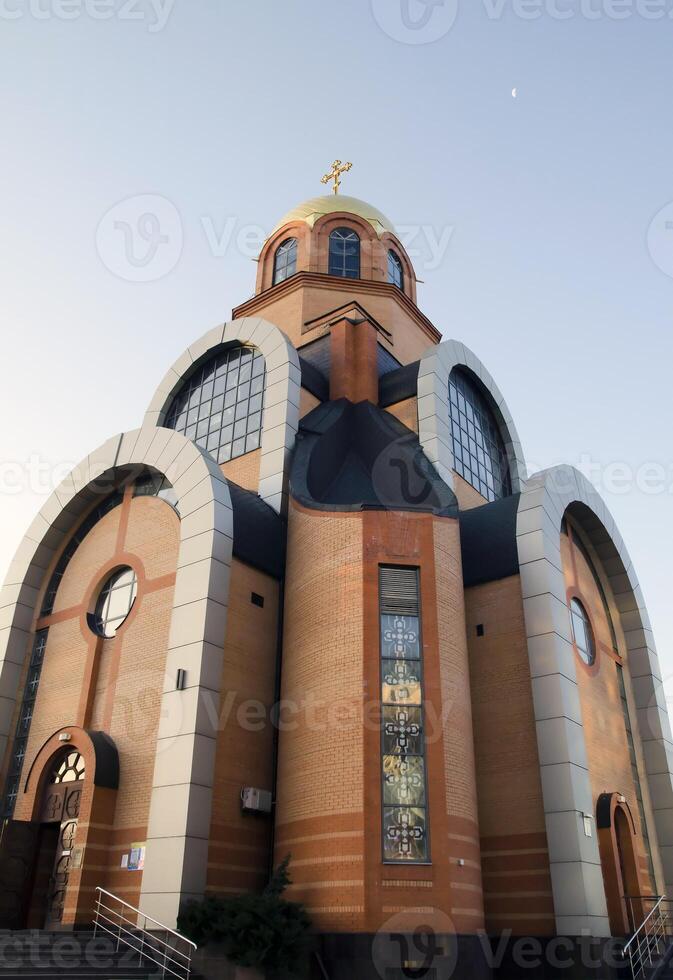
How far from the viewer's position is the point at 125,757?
16.6m

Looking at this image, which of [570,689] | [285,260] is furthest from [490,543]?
[285,260]

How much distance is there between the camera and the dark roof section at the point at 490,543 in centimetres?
1884

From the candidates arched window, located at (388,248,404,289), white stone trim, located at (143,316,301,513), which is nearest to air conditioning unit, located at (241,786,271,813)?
white stone trim, located at (143,316,301,513)

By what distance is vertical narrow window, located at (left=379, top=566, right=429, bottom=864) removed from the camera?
46.0 feet

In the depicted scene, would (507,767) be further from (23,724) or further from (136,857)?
(23,724)

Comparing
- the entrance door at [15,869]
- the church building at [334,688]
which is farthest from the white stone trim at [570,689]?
the entrance door at [15,869]

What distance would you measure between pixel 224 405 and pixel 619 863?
15.2m

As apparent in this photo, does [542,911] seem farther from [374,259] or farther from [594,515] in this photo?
[374,259]

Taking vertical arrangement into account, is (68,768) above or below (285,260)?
below

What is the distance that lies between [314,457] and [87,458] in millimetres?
6086

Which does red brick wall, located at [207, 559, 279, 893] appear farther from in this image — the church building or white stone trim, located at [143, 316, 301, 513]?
white stone trim, located at [143, 316, 301, 513]

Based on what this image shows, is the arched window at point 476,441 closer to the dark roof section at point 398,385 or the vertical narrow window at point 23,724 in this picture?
the dark roof section at point 398,385

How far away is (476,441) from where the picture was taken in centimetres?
2548

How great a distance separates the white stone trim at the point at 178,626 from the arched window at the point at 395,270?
45.0 ft
